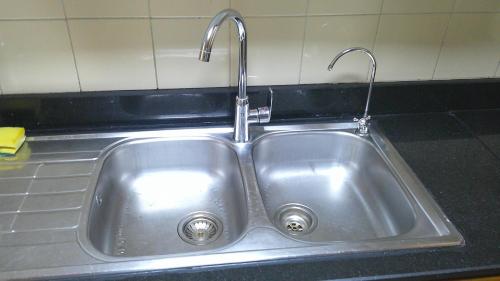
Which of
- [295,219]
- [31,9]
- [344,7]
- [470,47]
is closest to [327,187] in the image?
[295,219]

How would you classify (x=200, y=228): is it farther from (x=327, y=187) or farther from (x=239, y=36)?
(x=239, y=36)

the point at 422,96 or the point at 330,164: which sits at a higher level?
the point at 422,96

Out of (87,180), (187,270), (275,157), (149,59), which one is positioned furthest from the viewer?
(275,157)

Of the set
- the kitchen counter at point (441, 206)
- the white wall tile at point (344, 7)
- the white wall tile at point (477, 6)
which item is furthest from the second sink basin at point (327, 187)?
the white wall tile at point (477, 6)

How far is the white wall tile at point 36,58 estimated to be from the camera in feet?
3.25

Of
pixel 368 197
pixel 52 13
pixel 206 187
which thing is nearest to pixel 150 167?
pixel 206 187

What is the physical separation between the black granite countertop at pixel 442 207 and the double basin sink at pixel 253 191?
52mm

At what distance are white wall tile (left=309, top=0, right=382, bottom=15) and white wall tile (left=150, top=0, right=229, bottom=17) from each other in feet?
0.79

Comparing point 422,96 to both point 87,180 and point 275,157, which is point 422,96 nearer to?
point 275,157

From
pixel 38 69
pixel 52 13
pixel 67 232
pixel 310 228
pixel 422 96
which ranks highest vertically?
pixel 52 13

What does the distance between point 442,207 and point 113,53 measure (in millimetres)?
892

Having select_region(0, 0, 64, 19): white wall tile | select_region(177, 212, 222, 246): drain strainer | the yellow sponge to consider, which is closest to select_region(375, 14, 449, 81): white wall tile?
select_region(177, 212, 222, 246): drain strainer

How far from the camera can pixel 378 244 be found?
78cm

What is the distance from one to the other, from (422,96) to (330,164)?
0.36 metres
